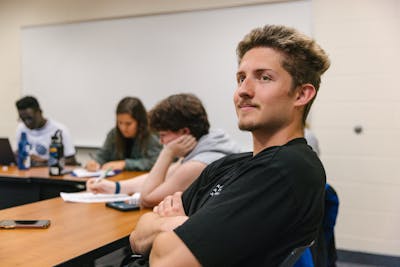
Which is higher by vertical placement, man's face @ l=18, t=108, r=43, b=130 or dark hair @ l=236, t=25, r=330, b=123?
dark hair @ l=236, t=25, r=330, b=123

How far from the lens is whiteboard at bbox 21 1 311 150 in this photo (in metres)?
4.02

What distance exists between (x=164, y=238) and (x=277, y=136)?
431mm

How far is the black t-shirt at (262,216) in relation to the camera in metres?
1.01

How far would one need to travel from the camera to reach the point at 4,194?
3111 millimetres

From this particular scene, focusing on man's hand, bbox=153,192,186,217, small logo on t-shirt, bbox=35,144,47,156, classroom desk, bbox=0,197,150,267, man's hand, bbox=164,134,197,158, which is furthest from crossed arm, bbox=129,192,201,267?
small logo on t-shirt, bbox=35,144,47,156

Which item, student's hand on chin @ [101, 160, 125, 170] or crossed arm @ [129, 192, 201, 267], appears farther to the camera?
student's hand on chin @ [101, 160, 125, 170]

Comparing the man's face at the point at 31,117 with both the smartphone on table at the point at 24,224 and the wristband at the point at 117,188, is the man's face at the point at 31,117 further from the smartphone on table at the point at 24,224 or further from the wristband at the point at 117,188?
the smartphone on table at the point at 24,224

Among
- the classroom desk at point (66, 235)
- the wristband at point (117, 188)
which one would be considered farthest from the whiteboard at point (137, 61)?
the classroom desk at point (66, 235)

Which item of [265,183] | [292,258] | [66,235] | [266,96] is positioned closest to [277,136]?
[266,96]

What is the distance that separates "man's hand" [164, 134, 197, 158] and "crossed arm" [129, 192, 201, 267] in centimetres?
59

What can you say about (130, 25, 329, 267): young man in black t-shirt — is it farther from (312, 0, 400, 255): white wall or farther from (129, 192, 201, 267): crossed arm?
(312, 0, 400, 255): white wall

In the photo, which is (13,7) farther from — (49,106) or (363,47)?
(363,47)

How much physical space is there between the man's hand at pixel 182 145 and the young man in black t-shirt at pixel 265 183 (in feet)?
2.53

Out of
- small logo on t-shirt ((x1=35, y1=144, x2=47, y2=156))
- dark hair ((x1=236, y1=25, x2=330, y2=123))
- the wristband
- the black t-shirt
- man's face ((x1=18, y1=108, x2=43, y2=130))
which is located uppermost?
dark hair ((x1=236, y1=25, x2=330, y2=123))
